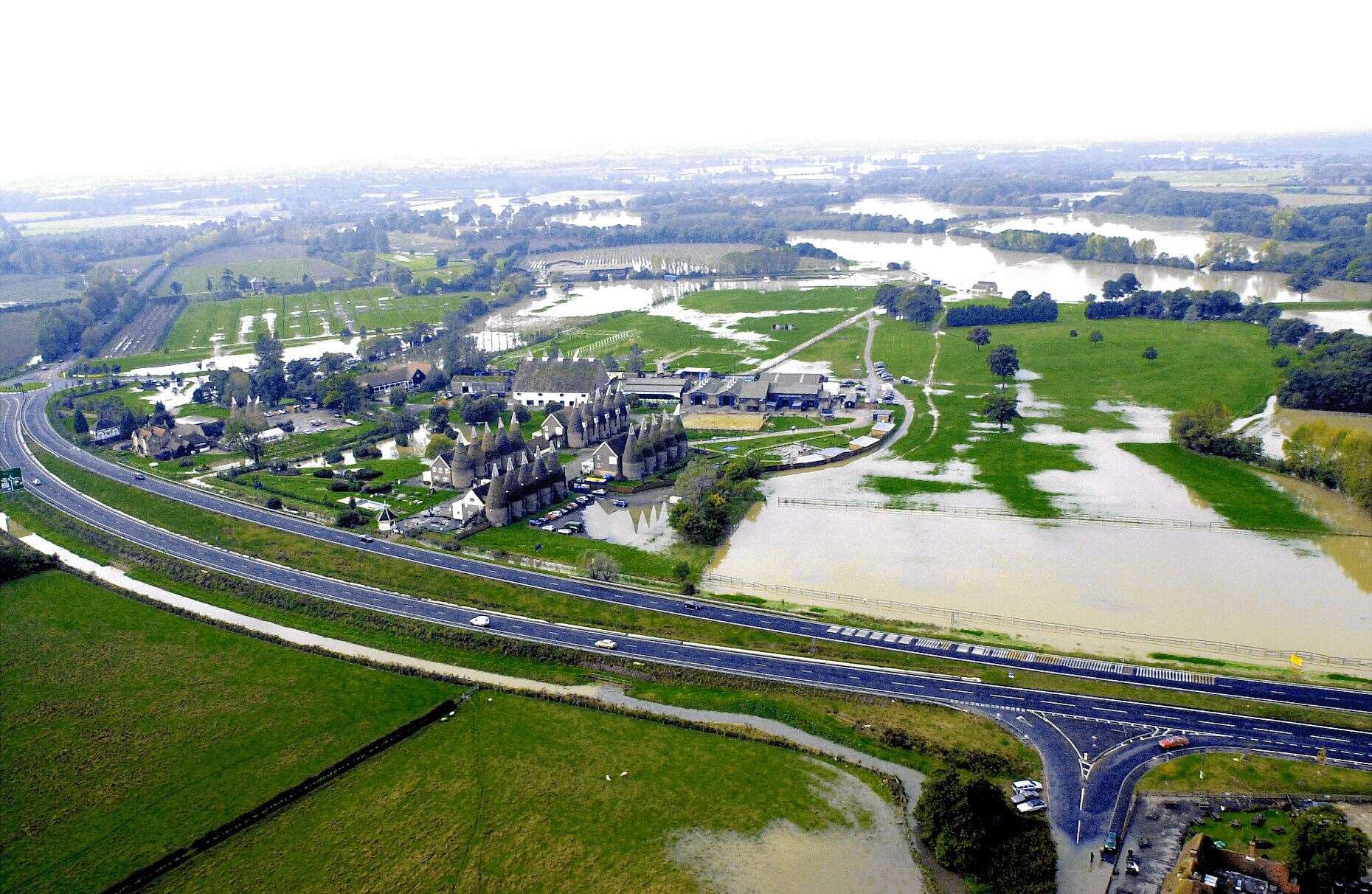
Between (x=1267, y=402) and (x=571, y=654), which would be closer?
(x=571, y=654)

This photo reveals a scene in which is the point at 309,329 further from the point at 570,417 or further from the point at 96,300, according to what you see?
the point at 570,417

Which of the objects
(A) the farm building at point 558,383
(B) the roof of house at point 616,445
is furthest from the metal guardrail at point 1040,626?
(A) the farm building at point 558,383

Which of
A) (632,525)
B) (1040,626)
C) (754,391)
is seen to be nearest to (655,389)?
(754,391)

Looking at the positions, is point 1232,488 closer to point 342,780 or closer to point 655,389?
point 655,389

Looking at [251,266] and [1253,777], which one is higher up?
[251,266]

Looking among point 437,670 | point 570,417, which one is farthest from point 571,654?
point 570,417

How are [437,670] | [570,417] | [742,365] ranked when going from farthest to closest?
1. [742,365]
2. [570,417]
3. [437,670]

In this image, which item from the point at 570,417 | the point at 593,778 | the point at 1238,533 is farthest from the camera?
the point at 570,417

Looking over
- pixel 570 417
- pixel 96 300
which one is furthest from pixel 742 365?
pixel 96 300
